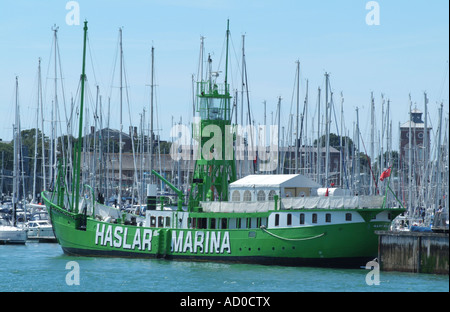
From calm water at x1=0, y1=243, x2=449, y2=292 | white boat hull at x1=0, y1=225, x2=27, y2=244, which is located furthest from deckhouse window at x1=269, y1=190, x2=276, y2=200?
white boat hull at x1=0, y1=225, x2=27, y2=244

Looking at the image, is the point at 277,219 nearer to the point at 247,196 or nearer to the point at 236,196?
the point at 247,196

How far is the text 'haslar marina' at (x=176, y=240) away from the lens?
51625 millimetres

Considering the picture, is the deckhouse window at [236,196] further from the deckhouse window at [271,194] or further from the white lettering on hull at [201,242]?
the white lettering on hull at [201,242]

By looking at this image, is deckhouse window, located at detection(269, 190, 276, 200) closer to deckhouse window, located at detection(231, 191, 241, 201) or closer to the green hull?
the green hull

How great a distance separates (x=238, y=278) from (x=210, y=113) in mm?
13673

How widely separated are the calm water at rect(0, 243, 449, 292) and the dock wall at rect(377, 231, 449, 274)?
59cm

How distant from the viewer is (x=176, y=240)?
53469 mm

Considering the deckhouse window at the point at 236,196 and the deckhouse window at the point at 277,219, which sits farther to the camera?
the deckhouse window at the point at 236,196

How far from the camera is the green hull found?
48.2m

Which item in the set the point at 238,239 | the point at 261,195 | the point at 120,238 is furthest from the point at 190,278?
the point at 120,238

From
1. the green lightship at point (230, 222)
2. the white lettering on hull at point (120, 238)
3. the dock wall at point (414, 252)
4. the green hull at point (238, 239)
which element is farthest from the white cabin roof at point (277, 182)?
the dock wall at point (414, 252)

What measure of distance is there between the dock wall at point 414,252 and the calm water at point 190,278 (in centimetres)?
59
